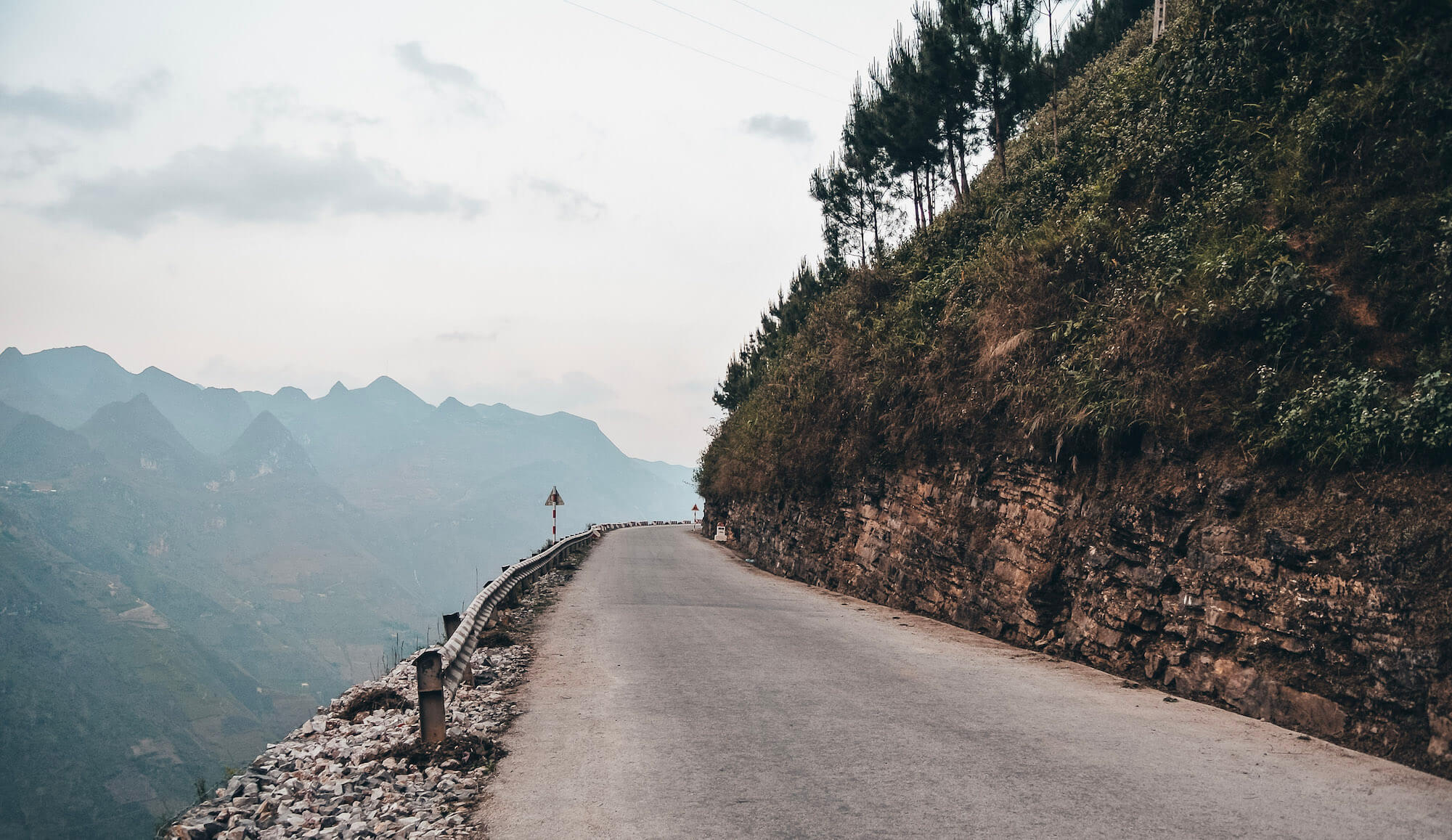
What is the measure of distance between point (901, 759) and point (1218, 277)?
24.3ft

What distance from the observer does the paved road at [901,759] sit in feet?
15.1

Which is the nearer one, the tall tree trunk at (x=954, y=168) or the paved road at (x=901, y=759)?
the paved road at (x=901, y=759)

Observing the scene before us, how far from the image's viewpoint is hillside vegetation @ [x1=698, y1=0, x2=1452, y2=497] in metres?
7.56

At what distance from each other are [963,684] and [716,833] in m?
4.88

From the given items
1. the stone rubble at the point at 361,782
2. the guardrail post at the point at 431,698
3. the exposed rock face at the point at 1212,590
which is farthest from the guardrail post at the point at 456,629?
the exposed rock face at the point at 1212,590

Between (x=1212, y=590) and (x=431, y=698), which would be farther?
(x=1212, y=590)

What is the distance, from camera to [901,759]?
5.75m

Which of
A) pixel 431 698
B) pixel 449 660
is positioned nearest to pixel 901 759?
pixel 431 698

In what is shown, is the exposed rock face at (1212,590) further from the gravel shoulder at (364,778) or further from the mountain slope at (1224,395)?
the gravel shoulder at (364,778)

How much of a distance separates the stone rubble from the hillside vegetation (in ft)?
26.6

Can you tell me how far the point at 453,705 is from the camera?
25.9 ft

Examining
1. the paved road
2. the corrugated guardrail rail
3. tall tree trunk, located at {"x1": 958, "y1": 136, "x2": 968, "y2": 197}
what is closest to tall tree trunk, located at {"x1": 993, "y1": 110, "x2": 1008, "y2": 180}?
tall tree trunk, located at {"x1": 958, "y1": 136, "x2": 968, "y2": 197}

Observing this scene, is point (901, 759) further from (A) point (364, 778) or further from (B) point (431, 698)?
(A) point (364, 778)

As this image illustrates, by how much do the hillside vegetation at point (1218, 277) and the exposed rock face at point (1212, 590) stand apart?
24.0 inches
